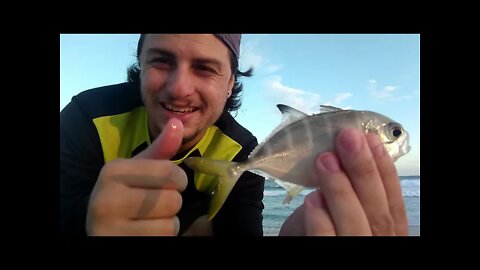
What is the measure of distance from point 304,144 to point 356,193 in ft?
1.33

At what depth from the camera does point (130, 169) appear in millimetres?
1568

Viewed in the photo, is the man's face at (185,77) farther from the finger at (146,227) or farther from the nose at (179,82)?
the finger at (146,227)

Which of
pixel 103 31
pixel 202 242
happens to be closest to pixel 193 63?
pixel 103 31

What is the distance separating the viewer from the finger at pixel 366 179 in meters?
1.66

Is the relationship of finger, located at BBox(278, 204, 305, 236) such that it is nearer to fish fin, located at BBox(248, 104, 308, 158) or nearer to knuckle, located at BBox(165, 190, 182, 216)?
fish fin, located at BBox(248, 104, 308, 158)

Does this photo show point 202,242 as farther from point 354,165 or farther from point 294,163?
point 354,165

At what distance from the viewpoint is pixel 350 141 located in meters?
1.69

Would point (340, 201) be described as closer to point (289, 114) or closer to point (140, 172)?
point (289, 114)

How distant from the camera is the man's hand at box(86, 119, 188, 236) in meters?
1.56

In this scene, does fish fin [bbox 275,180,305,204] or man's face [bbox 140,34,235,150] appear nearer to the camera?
fish fin [bbox 275,180,305,204]

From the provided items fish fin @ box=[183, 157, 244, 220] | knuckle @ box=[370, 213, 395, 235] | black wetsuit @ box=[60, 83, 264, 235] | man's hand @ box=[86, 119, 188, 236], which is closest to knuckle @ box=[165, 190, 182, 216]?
man's hand @ box=[86, 119, 188, 236]

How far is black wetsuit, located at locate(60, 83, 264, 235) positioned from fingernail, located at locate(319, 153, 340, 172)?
1583mm

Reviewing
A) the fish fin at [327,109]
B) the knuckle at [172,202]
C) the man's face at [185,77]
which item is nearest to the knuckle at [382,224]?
the fish fin at [327,109]

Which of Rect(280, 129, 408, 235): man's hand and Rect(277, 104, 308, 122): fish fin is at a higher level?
Rect(277, 104, 308, 122): fish fin
